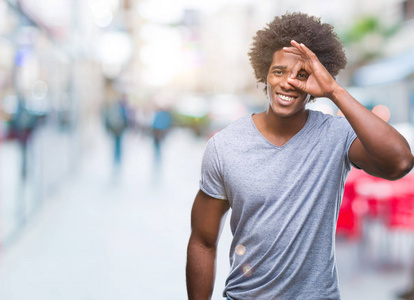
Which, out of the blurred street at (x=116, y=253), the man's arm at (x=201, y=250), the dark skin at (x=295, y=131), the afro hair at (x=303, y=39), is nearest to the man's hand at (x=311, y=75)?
the dark skin at (x=295, y=131)

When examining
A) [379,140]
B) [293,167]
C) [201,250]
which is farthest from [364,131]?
Result: [201,250]

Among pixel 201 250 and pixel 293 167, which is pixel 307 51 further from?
pixel 201 250

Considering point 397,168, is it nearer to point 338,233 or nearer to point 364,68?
point 338,233

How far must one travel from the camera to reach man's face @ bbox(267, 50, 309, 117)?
210 cm

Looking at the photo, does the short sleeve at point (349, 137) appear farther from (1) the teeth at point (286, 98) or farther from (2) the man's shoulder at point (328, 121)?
(1) the teeth at point (286, 98)

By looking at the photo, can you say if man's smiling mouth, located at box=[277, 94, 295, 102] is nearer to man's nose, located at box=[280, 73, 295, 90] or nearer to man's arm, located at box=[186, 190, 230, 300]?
man's nose, located at box=[280, 73, 295, 90]

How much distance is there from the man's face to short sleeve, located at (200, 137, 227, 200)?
0.96 feet

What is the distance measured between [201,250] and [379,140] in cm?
88

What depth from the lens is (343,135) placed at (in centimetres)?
209

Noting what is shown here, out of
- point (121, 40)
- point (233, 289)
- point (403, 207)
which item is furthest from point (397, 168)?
point (121, 40)

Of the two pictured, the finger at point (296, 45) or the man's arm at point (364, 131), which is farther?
the finger at point (296, 45)

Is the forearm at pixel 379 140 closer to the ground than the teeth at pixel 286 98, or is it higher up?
closer to the ground

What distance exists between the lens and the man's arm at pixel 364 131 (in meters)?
1.92

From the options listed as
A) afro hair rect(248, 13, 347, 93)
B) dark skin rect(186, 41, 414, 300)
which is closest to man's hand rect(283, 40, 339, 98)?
dark skin rect(186, 41, 414, 300)
